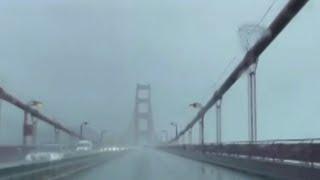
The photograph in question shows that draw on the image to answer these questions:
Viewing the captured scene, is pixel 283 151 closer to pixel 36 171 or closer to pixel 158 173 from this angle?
pixel 158 173

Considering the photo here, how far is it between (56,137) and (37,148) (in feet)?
120

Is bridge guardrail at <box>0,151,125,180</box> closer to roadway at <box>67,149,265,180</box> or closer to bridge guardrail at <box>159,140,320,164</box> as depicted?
roadway at <box>67,149,265,180</box>

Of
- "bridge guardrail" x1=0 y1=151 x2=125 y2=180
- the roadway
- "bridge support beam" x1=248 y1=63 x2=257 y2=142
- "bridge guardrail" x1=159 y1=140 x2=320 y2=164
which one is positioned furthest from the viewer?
"bridge support beam" x1=248 y1=63 x2=257 y2=142

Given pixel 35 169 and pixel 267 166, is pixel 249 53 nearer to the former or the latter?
pixel 267 166

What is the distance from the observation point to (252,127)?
5403cm

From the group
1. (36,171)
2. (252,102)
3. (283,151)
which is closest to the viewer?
(36,171)

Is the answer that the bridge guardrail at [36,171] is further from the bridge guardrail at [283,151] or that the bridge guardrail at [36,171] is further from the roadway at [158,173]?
the bridge guardrail at [283,151]

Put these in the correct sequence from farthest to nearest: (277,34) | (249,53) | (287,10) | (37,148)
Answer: (37,148), (249,53), (277,34), (287,10)

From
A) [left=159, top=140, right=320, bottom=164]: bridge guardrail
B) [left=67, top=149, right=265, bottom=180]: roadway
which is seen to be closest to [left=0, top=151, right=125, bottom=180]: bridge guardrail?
[left=67, top=149, right=265, bottom=180]: roadway

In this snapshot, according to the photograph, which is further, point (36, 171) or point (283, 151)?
point (283, 151)

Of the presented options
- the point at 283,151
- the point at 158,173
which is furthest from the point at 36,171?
the point at 283,151

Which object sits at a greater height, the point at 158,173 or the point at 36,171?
the point at 36,171

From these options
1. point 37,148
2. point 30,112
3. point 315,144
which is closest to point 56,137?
point 30,112

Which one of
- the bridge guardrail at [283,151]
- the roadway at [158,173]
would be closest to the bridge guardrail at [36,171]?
the roadway at [158,173]
